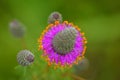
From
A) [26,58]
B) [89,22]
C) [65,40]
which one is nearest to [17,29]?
[26,58]

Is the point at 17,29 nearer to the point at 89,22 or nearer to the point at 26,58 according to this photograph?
the point at 26,58

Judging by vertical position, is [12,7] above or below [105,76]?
above

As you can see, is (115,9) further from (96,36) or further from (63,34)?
(63,34)

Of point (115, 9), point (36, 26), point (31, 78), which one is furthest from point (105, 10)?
point (31, 78)

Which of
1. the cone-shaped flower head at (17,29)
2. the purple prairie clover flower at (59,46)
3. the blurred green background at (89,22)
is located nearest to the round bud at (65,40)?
the purple prairie clover flower at (59,46)

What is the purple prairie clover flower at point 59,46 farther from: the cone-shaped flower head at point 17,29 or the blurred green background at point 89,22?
the blurred green background at point 89,22

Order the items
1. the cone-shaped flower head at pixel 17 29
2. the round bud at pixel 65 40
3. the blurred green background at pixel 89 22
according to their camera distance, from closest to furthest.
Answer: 1. the round bud at pixel 65 40
2. the cone-shaped flower head at pixel 17 29
3. the blurred green background at pixel 89 22
